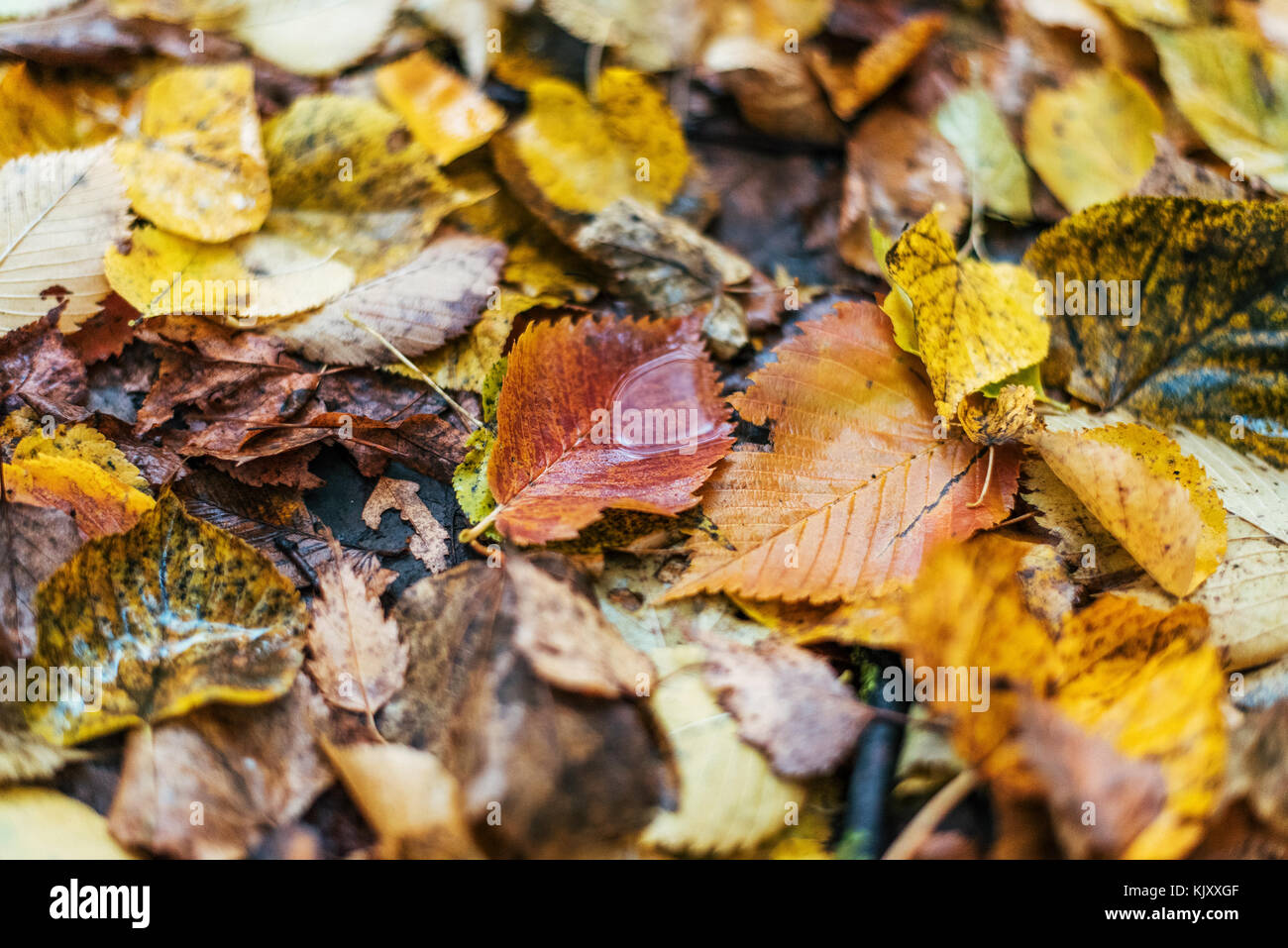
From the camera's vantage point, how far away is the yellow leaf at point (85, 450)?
128 cm

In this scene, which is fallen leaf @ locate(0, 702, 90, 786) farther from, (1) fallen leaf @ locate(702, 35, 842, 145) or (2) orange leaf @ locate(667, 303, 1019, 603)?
(1) fallen leaf @ locate(702, 35, 842, 145)

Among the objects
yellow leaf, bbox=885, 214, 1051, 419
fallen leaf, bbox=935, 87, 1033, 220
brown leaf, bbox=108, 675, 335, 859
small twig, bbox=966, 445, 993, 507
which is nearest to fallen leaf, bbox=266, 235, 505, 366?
brown leaf, bbox=108, 675, 335, 859

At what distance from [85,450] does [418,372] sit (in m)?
0.52

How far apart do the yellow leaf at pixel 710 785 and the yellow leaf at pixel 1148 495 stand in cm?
60

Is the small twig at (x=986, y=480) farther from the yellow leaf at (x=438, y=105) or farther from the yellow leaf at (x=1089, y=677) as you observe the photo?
the yellow leaf at (x=438, y=105)

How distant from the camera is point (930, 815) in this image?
993 millimetres

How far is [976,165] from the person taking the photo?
5.46ft

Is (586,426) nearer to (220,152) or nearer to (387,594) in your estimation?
(387,594)

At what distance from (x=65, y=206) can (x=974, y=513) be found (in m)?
1.57

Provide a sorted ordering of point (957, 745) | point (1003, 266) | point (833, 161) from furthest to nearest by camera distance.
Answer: point (833, 161) → point (1003, 266) → point (957, 745)

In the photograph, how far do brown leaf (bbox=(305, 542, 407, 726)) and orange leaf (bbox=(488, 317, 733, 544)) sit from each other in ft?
0.74

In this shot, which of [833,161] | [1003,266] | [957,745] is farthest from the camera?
[833,161]

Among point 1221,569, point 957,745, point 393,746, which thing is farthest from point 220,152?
point 1221,569

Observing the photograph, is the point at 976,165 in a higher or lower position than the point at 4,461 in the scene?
higher
